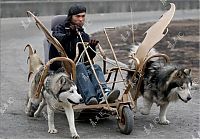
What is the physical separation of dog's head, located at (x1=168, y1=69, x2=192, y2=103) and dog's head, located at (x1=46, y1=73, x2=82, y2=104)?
141 cm

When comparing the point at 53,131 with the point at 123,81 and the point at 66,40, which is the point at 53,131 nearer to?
the point at 123,81

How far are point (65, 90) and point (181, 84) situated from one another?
1.63 meters

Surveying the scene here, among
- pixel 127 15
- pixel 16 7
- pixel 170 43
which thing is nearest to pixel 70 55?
pixel 170 43

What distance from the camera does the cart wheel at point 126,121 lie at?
21.9ft

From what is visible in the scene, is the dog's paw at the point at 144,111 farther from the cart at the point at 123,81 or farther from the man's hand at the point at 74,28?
the man's hand at the point at 74,28

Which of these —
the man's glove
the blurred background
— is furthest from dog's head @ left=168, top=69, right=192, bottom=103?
the blurred background

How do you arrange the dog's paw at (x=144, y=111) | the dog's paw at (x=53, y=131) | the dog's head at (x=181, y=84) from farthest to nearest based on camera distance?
the dog's paw at (x=144, y=111), the dog's head at (x=181, y=84), the dog's paw at (x=53, y=131)

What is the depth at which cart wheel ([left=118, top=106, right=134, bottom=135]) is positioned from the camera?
21.9ft

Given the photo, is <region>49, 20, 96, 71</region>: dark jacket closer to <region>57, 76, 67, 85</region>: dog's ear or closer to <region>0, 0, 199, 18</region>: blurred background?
<region>57, 76, 67, 85</region>: dog's ear

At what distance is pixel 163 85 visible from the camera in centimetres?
716

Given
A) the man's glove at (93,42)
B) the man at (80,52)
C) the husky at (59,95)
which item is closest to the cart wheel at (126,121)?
the man at (80,52)

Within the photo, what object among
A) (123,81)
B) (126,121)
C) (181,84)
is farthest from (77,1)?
(126,121)

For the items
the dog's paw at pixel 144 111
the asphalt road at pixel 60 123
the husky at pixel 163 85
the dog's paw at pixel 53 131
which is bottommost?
the asphalt road at pixel 60 123

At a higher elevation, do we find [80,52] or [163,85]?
[80,52]
